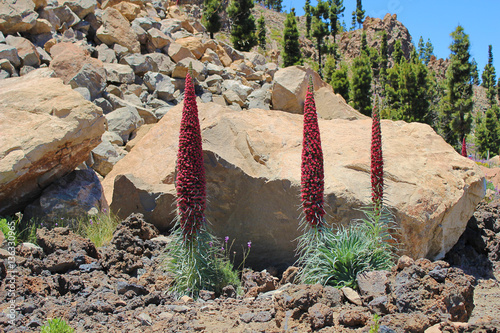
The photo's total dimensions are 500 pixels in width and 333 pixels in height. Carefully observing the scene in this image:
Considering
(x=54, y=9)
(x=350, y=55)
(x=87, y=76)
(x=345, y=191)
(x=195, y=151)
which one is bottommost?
(x=345, y=191)

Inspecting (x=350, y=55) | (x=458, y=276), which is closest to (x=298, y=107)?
(x=458, y=276)

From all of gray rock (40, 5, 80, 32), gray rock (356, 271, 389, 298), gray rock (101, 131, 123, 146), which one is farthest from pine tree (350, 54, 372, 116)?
gray rock (356, 271, 389, 298)

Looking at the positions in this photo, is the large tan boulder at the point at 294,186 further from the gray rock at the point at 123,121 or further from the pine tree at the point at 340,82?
the pine tree at the point at 340,82

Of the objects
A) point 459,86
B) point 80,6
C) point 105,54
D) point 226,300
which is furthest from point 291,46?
point 226,300

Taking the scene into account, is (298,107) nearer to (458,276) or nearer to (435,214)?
(435,214)

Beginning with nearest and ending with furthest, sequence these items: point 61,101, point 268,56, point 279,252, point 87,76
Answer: point 279,252
point 61,101
point 87,76
point 268,56

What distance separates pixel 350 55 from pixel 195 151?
95624 mm

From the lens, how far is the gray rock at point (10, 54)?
444 inches

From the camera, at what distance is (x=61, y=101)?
7203 millimetres

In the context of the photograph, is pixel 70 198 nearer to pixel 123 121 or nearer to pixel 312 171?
pixel 123 121

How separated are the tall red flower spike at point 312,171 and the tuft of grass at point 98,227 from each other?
391 cm

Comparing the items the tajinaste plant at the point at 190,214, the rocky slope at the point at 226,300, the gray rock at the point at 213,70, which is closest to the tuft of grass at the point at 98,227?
the rocky slope at the point at 226,300

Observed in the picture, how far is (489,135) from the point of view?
43.2 m

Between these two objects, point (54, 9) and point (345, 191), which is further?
point (54, 9)
